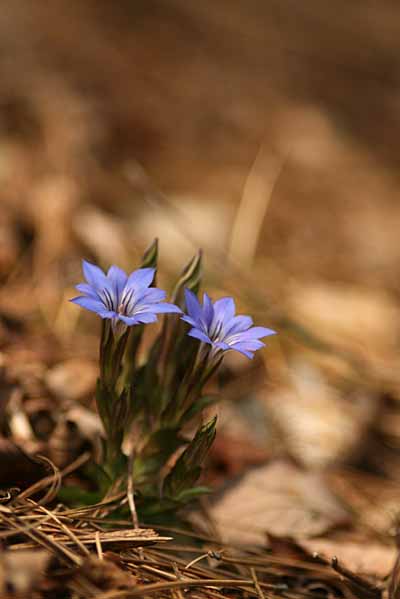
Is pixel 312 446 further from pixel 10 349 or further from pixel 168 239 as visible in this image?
pixel 168 239

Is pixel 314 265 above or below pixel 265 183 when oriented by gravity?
below

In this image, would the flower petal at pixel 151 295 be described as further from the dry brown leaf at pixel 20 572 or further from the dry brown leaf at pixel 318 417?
the dry brown leaf at pixel 318 417

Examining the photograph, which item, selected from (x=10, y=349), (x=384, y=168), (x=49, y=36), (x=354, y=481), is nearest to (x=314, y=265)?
(x=384, y=168)

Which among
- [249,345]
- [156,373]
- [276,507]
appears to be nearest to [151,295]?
[249,345]

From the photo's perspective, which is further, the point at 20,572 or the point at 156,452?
the point at 156,452

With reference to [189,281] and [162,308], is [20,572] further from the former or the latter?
[189,281]

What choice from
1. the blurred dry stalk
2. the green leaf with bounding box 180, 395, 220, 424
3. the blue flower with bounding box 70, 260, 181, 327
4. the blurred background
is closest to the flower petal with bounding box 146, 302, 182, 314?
the blue flower with bounding box 70, 260, 181, 327
